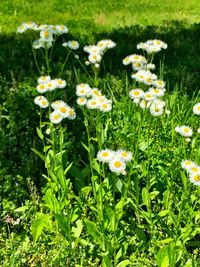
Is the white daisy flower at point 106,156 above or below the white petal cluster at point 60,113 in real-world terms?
below

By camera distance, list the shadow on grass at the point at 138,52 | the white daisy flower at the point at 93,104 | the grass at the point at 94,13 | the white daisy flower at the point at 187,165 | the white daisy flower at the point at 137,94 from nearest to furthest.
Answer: the white daisy flower at the point at 187,165, the white daisy flower at the point at 93,104, the white daisy flower at the point at 137,94, the shadow on grass at the point at 138,52, the grass at the point at 94,13

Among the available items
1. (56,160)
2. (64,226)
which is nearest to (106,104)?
(56,160)

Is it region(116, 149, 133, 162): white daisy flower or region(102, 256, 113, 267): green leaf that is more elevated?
region(116, 149, 133, 162): white daisy flower

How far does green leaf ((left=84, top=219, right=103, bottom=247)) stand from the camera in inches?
107

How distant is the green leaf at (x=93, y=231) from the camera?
2.73 meters

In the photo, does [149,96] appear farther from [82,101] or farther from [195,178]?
[195,178]

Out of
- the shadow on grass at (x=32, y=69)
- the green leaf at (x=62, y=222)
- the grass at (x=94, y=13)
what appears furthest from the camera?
the grass at (x=94, y=13)

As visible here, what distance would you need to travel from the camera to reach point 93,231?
2.76 meters

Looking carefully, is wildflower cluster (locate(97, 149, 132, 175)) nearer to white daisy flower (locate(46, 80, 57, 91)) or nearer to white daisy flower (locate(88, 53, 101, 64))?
white daisy flower (locate(46, 80, 57, 91))

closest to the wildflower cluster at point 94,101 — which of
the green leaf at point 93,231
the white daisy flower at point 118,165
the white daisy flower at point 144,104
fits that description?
the white daisy flower at point 144,104

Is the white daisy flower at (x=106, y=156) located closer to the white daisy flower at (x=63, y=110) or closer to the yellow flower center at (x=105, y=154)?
the yellow flower center at (x=105, y=154)

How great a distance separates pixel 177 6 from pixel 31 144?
8.80m

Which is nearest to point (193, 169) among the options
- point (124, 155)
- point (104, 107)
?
point (124, 155)

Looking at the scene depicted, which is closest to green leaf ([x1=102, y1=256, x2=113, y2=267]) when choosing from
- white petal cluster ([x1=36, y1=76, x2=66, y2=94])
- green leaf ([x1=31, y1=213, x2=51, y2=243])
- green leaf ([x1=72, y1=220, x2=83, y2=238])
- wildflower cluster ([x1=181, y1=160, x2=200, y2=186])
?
green leaf ([x1=72, y1=220, x2=83, y2=238])
